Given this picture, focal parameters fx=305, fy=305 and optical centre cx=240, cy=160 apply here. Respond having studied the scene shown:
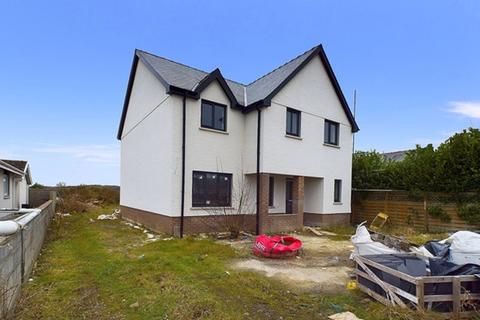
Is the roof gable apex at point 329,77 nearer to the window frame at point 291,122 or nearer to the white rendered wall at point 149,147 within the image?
the window frame at point 291,122

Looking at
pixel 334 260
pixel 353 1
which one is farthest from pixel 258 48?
pixel 334 260

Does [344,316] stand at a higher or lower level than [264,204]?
lower

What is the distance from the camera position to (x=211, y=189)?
44.2 ft

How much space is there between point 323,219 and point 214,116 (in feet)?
26.5

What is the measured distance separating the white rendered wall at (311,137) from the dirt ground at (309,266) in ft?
14.6

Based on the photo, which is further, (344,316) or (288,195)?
(288,195)

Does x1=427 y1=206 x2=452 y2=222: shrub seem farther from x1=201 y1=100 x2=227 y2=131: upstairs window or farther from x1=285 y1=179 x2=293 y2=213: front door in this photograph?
x1=201 y1=100 x2=227 y2=131: upstairs window

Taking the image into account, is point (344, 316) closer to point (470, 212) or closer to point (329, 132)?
point (470, 212)

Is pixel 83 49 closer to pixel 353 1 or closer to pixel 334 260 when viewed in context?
pixel 353 1

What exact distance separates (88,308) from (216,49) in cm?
1583

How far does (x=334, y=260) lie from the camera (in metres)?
8.95

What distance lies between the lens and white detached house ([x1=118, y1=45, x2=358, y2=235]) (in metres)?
12.7

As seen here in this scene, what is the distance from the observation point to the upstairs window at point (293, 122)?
1495 cm

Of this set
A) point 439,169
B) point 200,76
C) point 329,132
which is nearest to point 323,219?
point 329,132
